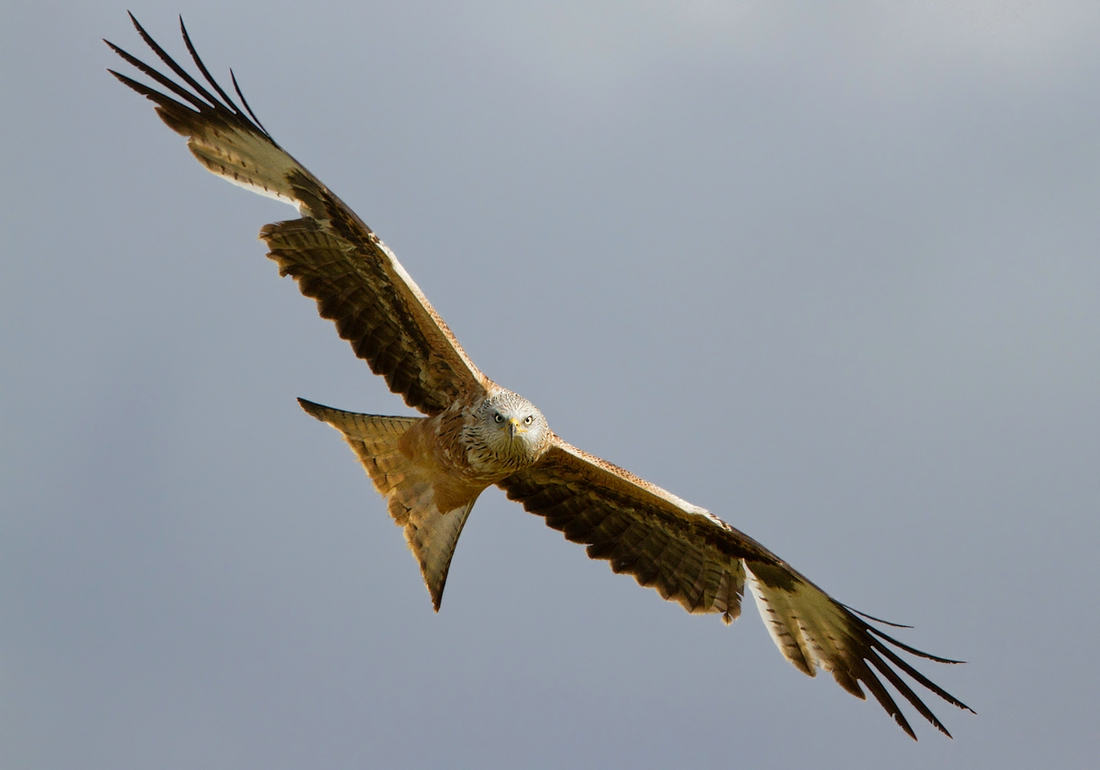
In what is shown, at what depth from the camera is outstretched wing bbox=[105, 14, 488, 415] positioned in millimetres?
8438

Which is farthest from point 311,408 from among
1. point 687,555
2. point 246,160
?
point 687,555

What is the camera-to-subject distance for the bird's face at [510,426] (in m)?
8.24

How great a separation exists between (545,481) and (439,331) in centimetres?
167

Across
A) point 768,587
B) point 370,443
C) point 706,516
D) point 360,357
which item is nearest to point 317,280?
point 360,357

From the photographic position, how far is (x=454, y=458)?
340 inches

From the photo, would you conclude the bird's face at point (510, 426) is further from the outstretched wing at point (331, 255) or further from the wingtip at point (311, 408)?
the wingtip at point (311, 408)

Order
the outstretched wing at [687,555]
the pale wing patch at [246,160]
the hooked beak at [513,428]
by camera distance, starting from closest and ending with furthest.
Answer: the hooked beak at [513,428]
the pale wing patch at [246,160]
the outstretched wing at [687,555]

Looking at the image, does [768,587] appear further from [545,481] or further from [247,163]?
[247,163]

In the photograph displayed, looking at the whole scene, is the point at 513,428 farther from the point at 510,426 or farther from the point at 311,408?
the point at 311,408

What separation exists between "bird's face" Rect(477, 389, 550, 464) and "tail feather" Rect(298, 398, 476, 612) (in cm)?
113

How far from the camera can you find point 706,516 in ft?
30.1

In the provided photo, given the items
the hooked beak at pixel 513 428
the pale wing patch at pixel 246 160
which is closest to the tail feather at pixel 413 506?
the hooked beak at pixel 513 428

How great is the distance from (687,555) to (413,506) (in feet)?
7.40

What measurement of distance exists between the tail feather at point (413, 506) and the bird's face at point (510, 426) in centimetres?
113
